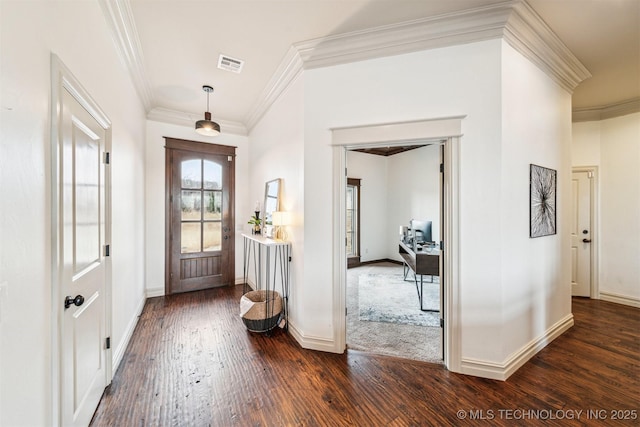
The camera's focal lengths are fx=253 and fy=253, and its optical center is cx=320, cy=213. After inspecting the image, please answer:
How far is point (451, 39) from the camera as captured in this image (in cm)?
218

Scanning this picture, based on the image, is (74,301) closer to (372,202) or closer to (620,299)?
(372,202)

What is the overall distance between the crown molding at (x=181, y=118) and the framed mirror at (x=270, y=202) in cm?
159

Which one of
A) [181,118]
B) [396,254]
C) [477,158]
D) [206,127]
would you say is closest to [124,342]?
[206,127]

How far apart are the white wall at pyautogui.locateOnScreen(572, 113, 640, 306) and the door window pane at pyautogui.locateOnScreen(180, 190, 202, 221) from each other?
619 centimetres

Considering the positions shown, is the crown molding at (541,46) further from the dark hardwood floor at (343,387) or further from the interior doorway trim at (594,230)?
the dark hardwood floor at (343,387)

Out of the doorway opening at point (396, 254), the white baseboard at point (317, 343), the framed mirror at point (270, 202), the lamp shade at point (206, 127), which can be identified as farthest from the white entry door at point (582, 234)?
the lamp shade at point (206, 127)

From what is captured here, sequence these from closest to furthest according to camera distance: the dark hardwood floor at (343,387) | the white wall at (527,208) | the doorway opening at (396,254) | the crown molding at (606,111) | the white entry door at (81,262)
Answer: the white entry door at (81,262) → the dark hardwood floor at (343,387) → the white wall at (527,208) → the doorway opening at (396,254) → the crown molding at (606,111)

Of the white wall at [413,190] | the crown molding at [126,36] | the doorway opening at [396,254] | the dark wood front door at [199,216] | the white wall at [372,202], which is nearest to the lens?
the crown molding at [126,36]

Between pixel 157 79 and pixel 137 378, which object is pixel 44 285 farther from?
pixel 157 79

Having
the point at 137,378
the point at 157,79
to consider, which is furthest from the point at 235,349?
the point at 157,79

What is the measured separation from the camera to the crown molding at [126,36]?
6.34 ft

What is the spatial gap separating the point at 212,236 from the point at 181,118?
2023mm

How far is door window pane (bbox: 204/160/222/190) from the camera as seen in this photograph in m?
4.39

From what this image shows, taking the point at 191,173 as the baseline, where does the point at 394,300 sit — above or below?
below
